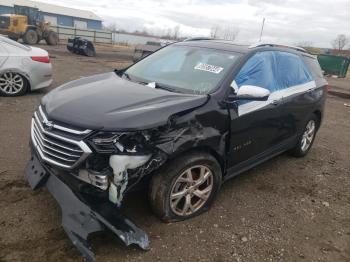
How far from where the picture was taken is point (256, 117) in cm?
381

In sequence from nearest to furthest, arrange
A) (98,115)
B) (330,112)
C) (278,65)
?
(98,115) < (278,65) < (330,112)

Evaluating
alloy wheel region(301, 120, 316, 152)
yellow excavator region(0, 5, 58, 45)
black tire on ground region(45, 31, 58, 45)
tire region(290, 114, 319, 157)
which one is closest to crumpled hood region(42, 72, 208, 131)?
tire region(290, 114, 319, 157)

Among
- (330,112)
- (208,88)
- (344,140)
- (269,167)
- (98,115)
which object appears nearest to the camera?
(98,115)

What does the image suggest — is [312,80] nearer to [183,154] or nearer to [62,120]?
[183,154]

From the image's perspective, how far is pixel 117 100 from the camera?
313 centimetres

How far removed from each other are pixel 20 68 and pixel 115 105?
5.54 meters

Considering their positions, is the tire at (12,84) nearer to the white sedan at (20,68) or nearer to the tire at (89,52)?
the white sedan at (20,68)

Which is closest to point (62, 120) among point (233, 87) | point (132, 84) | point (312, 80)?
point (132, 84)

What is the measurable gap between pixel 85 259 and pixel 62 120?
115 centimetres

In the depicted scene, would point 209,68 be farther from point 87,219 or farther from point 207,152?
point 87,219

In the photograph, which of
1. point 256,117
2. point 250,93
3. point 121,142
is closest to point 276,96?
point 256,117

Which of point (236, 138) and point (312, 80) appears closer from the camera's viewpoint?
point (236, 138)

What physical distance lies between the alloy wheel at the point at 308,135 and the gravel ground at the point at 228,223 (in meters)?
0.57

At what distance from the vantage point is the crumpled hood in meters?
2.80
